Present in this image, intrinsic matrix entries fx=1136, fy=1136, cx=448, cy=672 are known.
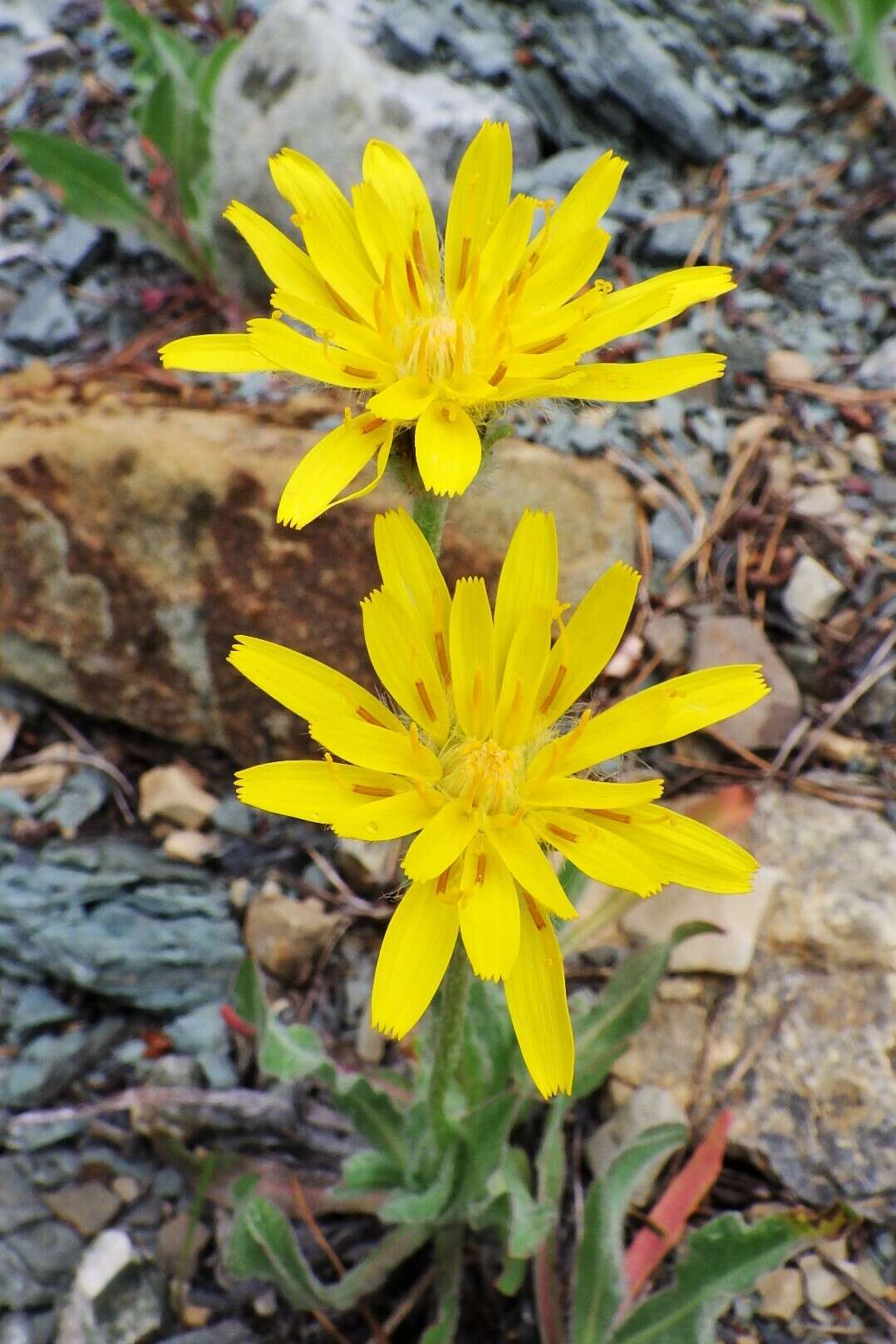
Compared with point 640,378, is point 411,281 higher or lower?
lower


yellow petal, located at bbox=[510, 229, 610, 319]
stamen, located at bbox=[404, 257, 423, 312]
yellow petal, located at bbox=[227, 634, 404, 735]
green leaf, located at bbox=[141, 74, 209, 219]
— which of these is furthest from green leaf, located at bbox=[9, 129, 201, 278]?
yellow petal, located at bbox=[227, 634, 404, 735]

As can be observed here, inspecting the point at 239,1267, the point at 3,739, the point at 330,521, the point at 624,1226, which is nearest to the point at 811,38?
the point at 330,521

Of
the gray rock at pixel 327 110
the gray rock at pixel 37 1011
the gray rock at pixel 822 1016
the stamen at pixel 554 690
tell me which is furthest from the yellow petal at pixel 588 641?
the gray rock at pixel 327 110

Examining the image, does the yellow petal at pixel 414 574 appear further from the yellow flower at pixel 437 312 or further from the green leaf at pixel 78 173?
the green leaf at pixel 78 173

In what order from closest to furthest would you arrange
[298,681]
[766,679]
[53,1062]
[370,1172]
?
[298,681] → [370,1172] → [53,1062] → [766,679]

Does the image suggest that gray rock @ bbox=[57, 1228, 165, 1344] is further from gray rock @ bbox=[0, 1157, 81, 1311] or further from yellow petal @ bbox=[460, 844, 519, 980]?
yellow petal @ bbox=[460, 844, 519, 980]

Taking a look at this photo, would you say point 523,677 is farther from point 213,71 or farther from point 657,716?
point 213,71

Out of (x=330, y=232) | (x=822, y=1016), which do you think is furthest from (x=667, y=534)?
(x=330, y=232)
